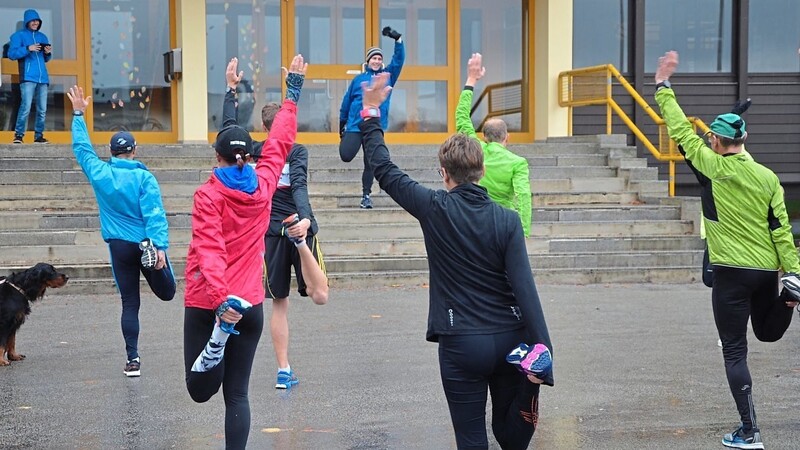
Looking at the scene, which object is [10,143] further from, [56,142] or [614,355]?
[614,355]

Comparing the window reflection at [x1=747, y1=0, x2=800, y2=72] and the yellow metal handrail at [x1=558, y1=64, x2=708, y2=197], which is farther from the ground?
the window reflection at [x1=747, y1=0, x2=800, y2=72]

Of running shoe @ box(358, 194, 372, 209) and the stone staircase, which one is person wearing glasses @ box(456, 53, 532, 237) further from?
running shoe @ box(358, 194, 372, 209)

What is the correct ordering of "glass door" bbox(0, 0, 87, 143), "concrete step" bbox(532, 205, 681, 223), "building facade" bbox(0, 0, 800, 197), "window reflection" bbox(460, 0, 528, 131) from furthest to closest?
"window reflection" bbox(460, 0, 528, 131) < "building facade" bbox(0, 0, 800, 197) < "glass door" bbox(0, 0, 87, 143) < "concrete step" bbox(532, 205, 681, 223)

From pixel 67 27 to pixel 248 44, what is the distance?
287cm

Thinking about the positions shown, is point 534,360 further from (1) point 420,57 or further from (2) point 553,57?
(2) point 553,57

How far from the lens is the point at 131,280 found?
26.5 feet

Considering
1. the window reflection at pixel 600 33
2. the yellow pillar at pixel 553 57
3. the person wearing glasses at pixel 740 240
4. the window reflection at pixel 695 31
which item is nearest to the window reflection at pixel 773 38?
the window reflection at pixel 695 31

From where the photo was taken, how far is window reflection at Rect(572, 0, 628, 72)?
18.6 meters

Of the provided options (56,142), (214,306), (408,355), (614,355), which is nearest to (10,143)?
(56,142)

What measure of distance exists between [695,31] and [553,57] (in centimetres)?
289

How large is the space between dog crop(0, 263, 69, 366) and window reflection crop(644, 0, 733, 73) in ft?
42.9

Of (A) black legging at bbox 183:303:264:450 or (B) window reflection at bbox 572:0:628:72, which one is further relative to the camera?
(B) window reflection at bbox 572:0:628:72

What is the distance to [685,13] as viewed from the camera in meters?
18.9

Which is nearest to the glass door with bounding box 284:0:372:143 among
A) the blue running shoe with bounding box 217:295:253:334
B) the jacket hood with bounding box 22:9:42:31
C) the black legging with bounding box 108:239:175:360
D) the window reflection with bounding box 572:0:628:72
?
the window reflection with bounding box 572:0:628:72
